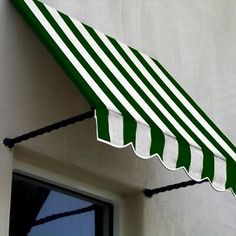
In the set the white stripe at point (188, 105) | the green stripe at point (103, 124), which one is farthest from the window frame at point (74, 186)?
the green stripe at point (103, 124)

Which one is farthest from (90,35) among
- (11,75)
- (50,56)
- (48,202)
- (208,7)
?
(208,7)

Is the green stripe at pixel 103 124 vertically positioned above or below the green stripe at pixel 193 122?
below

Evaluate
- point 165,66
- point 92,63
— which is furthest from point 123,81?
point 165,66

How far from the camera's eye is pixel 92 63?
6.68 metres

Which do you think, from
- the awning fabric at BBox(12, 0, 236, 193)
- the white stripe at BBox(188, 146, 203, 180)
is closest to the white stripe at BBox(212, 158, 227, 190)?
the awning fabric at BBox(12, 0, 236, 193)

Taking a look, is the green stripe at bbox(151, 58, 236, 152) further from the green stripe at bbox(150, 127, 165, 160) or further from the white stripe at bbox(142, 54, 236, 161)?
the green stripe at bbox(150, 127, 165, 160)

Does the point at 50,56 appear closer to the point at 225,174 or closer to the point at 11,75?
the point at 11,75

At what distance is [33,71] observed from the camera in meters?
6.98

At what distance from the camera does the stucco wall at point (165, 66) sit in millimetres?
6812

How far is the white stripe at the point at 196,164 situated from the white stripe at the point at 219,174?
22 centimetres

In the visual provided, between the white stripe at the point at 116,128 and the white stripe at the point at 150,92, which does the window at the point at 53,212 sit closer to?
the white stripe at the point at 150,92

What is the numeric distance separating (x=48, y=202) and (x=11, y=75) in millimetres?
1222

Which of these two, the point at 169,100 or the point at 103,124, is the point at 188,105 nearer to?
the point at 169,100

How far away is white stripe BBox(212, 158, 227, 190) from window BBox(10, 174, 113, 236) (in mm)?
1412
